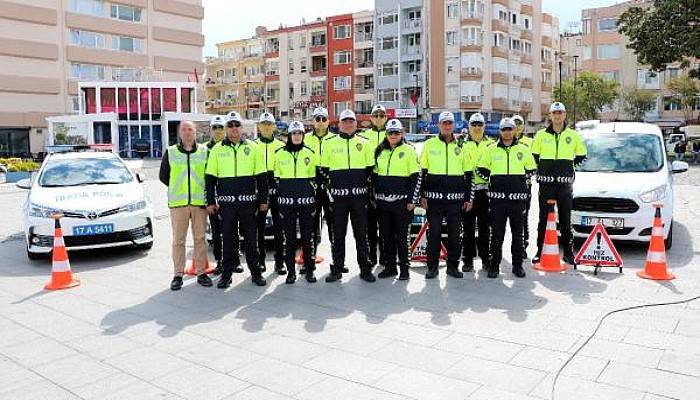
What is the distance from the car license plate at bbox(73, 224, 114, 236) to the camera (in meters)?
9.18

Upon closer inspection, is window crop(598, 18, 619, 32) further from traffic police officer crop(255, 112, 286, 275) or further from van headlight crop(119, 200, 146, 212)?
van headlight crop(119, 200, 146, 212)

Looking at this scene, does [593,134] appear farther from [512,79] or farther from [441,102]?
[512,79]

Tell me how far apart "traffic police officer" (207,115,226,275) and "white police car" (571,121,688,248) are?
5.30 metres

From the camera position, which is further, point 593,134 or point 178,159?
point 593,134

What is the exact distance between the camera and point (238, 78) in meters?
88.9

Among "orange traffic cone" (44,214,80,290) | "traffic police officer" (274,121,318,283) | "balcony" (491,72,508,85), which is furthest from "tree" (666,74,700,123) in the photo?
"orange traffic cone" (44,214,80,290)

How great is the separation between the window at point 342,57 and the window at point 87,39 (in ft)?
80.0

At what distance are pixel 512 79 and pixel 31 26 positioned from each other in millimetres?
44303

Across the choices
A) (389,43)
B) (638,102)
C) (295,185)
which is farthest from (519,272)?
(638,102)

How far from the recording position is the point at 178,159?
26.5 ft

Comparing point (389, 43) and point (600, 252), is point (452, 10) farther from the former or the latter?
point (600, 252)

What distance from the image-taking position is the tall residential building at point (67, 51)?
50938 millimetres

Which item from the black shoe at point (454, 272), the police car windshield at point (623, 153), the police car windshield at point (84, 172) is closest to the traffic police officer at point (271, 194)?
the black shoe at point (454, 272)

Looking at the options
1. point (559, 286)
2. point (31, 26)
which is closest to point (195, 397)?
point (559, 286)
